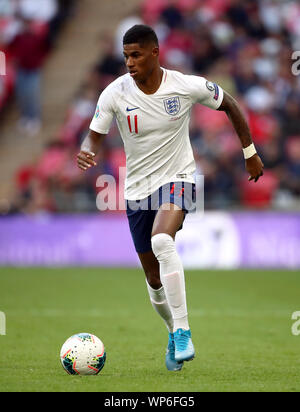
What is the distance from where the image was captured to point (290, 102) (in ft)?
55.2

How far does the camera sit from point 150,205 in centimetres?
686

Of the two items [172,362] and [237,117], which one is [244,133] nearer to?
[237,117]

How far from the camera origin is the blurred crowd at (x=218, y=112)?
54.0ft

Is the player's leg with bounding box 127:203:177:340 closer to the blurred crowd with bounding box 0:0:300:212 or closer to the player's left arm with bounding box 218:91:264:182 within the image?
the player's left arm with bounding box 218:91:264:182

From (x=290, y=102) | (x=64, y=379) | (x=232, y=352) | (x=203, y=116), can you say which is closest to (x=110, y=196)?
(x=203, y=116)

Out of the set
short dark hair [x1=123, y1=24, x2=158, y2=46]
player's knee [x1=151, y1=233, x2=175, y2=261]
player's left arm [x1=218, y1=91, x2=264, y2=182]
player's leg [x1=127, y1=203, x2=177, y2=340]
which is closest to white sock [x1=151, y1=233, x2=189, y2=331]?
player's knee [x1=151, y1=233, x2=175, y2=261]

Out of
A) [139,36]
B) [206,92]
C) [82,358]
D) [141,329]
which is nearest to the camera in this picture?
[82,358]

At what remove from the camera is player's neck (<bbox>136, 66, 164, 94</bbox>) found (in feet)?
22.5

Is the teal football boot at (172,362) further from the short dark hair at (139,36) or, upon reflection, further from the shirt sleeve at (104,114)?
the short dark hair at (139,36)

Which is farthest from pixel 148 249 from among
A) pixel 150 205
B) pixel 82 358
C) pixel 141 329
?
pixel 141 329

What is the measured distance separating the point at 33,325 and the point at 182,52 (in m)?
10.9

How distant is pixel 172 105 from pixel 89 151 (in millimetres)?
776

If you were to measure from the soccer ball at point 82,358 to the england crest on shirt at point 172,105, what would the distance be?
6.22 ft
